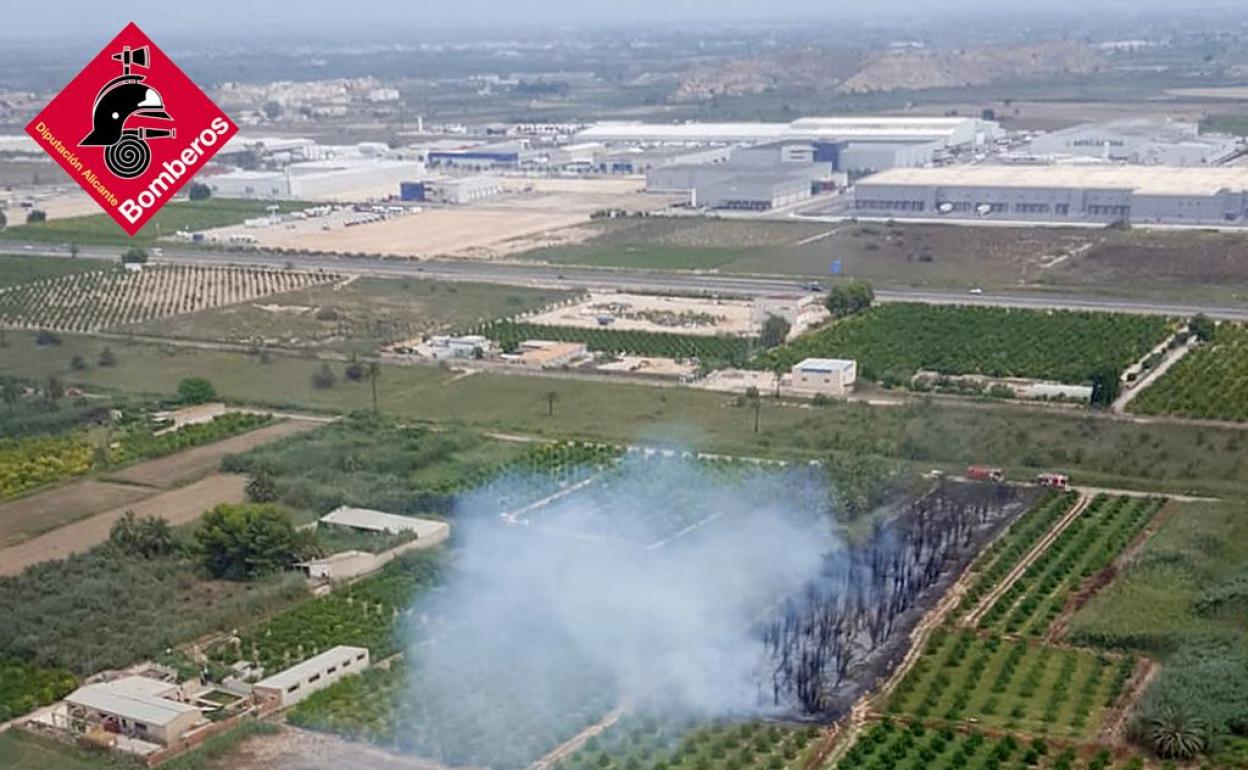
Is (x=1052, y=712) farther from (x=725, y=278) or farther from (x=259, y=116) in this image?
(x=259, y=116)

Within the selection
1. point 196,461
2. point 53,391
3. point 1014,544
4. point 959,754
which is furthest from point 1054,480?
point 53,391

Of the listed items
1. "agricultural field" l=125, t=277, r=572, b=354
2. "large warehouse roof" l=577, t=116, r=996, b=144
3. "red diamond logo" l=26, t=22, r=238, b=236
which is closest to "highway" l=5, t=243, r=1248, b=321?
"agricultural field" l=125, t=277, r=572, b=354

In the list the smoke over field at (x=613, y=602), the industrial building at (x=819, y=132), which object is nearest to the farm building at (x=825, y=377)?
the smoke over field at (x=613, y=602)

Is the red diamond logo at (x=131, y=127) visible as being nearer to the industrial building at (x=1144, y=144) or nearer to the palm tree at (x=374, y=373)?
the palm tree at (x=374, y=373)

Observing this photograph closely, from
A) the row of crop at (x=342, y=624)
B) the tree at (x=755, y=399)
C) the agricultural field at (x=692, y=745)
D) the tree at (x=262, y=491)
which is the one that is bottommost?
the agricultural field at (x=692, y=745)

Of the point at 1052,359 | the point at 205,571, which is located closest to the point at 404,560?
the point at 205,571

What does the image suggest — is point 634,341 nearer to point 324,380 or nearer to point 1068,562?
point 324,380
